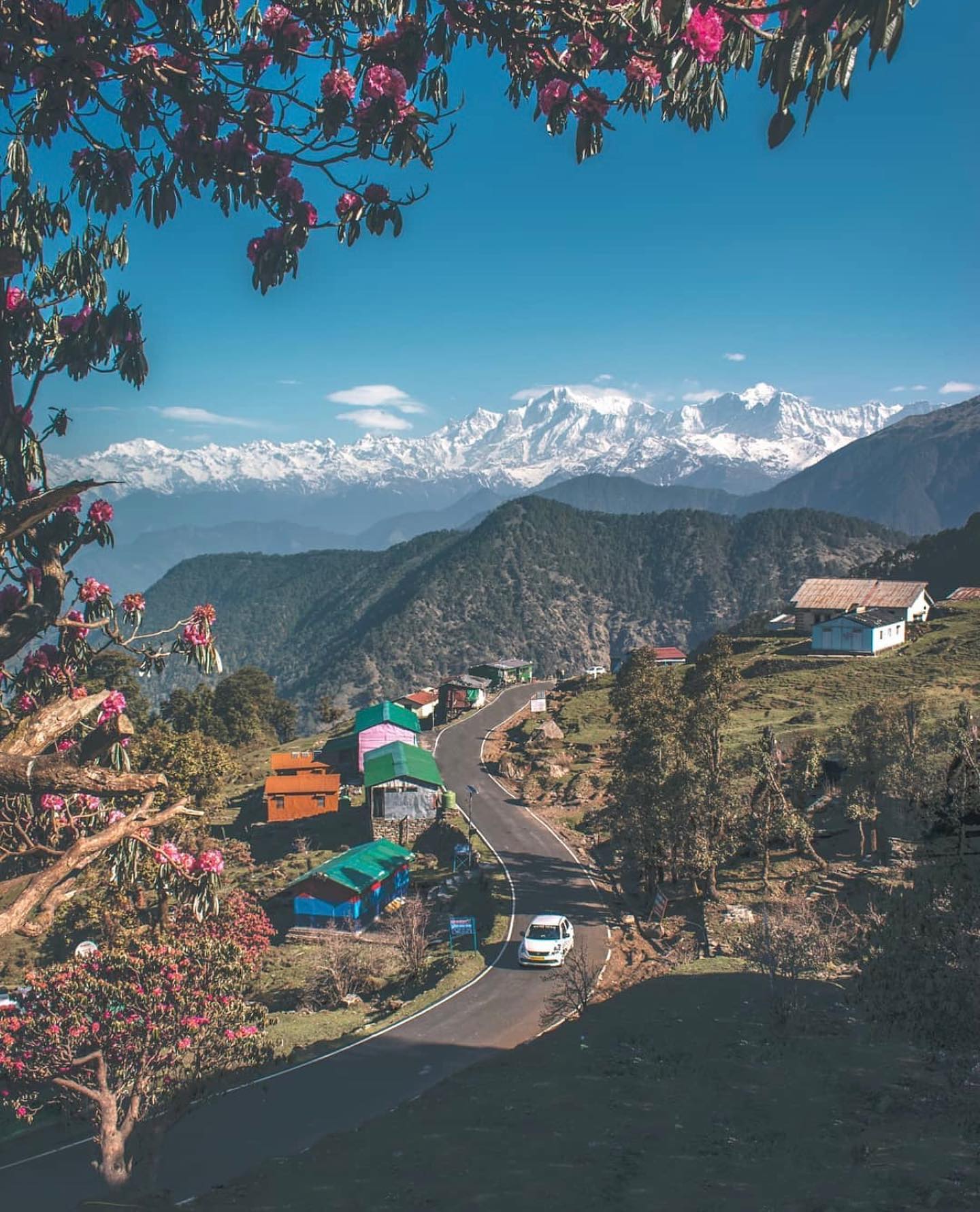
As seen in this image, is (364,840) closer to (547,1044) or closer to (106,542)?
(547,1044)

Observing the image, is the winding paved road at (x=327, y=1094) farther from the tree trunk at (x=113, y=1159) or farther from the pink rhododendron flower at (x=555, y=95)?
the pink rhododendron flower at (x=555, y=95)

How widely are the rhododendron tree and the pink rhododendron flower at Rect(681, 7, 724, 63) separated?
13.4 m

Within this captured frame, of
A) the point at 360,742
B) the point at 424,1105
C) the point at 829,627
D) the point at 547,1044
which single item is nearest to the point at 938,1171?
the point at 424,1105

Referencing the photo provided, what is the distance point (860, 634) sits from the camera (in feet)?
250

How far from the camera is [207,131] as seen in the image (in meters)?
6.38

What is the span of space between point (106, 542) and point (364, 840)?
46623mm

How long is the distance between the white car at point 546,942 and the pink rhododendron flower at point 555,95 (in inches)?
1089

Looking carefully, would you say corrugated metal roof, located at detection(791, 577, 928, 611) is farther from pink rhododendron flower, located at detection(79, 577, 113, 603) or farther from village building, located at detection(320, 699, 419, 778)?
pink rhododendron flower, located at detection(79, 577, 113, 603)

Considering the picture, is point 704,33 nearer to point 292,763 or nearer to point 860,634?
point 292,763

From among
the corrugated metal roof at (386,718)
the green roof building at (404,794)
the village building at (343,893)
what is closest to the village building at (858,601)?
the corrugated metal roof at (386,718)

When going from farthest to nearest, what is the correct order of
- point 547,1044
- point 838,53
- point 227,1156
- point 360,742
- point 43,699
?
point 360,742 → point 547,1044 → point 227,1156 → point 43,699 → point 838,53

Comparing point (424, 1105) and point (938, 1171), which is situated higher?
point (938, 1171)

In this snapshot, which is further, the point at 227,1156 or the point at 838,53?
the point at 227,1156

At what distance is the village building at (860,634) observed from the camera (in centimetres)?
7544
